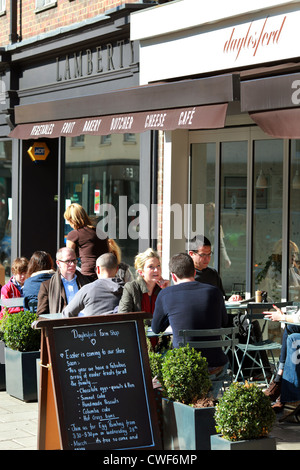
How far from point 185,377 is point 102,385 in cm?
60

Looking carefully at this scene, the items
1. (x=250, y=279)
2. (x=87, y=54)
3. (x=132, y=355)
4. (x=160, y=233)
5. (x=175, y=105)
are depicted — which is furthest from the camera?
(x=87, y=54)

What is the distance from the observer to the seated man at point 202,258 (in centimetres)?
855

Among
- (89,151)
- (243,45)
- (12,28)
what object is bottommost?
(89,151)

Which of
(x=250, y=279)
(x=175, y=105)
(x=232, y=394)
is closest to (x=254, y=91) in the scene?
(x=175, y=105)

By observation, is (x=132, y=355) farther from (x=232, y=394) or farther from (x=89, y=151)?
(x=89, y=151)

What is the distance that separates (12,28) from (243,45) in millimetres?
6384

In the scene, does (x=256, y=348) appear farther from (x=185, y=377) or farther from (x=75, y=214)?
(x=75, y=214)

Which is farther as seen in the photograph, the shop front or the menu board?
the shop front

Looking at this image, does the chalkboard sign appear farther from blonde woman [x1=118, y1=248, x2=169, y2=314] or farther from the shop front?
the shop front

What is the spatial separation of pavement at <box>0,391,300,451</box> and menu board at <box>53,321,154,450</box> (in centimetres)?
113

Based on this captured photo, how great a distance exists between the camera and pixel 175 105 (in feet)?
30.8

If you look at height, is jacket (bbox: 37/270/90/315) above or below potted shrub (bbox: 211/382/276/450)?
above

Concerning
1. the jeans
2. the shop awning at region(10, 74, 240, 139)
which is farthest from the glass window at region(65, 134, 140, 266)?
the jeans

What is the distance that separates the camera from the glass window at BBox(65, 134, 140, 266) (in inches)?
480
